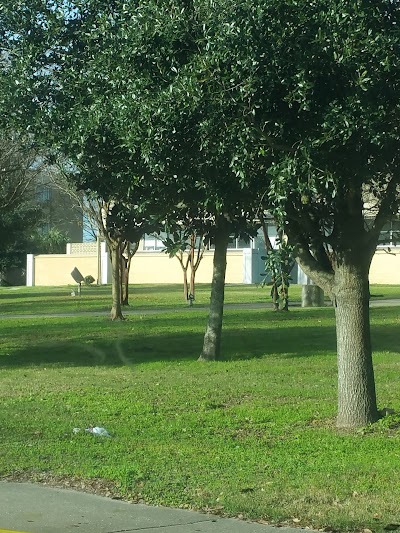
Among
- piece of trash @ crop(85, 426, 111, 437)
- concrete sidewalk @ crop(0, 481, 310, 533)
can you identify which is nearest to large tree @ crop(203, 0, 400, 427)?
concrete sidewalk @ crop(0, 481, 310, 533)

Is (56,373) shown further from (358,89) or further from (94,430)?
(358,89)

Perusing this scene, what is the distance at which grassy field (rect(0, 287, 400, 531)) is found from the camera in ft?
23.8

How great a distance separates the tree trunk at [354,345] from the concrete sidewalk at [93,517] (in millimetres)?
3378

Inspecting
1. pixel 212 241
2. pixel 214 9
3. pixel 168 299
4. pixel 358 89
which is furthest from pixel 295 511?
pixel 168 299

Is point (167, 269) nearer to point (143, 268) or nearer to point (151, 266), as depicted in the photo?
point (151, 266)

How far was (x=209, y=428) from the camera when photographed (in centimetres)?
1016

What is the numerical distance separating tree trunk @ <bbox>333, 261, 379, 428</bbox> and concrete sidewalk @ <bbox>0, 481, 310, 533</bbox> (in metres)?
3.38

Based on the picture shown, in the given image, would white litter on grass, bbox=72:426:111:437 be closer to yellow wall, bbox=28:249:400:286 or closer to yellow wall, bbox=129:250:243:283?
yellow wall, bbox=28:249:400:286

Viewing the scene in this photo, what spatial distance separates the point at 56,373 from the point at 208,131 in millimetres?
8570

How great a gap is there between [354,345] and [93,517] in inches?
156

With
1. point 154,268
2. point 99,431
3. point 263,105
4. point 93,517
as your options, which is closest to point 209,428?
point 99,431

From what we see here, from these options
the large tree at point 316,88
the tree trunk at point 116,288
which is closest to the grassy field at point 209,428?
the large tree at point 316,88

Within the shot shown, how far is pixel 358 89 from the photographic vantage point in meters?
7.90

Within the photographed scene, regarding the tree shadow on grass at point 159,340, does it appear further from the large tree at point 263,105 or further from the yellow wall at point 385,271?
the yellow wall at point 385,271
